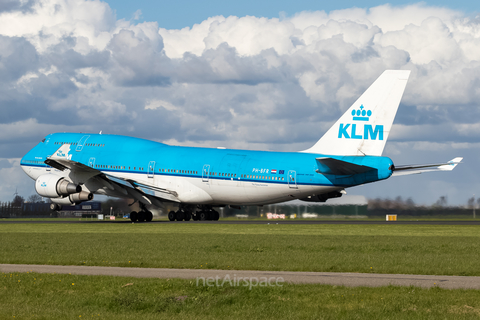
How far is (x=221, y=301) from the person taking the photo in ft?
57.0

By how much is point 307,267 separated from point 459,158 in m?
31.7

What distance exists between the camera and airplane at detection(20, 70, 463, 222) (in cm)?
5275

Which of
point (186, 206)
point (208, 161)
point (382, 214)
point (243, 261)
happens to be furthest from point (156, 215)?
point (243, 261)

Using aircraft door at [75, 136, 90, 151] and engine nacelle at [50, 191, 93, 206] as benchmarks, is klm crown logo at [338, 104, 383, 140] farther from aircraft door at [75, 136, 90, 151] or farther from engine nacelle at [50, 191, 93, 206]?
aircraft door at [75, 136, 90, 151]

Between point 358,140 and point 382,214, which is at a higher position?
point 358,140

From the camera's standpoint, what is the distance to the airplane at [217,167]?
5275cm

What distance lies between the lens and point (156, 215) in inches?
2884

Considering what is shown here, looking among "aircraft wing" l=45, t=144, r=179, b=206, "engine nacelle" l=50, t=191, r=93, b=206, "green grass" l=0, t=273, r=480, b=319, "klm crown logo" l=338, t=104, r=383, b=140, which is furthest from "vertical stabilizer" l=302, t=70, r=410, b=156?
"green grass" l=0, t=273, r=480, b=319

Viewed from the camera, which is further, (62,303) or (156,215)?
(156,215)

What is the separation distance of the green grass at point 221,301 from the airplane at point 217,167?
33791mm

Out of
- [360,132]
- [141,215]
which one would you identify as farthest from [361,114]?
[141,215]

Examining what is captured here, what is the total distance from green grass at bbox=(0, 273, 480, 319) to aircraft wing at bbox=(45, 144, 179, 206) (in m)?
40.3

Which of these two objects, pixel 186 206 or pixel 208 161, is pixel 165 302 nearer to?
pixel 208 161

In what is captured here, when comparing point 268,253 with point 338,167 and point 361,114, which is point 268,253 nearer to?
point 338,167
